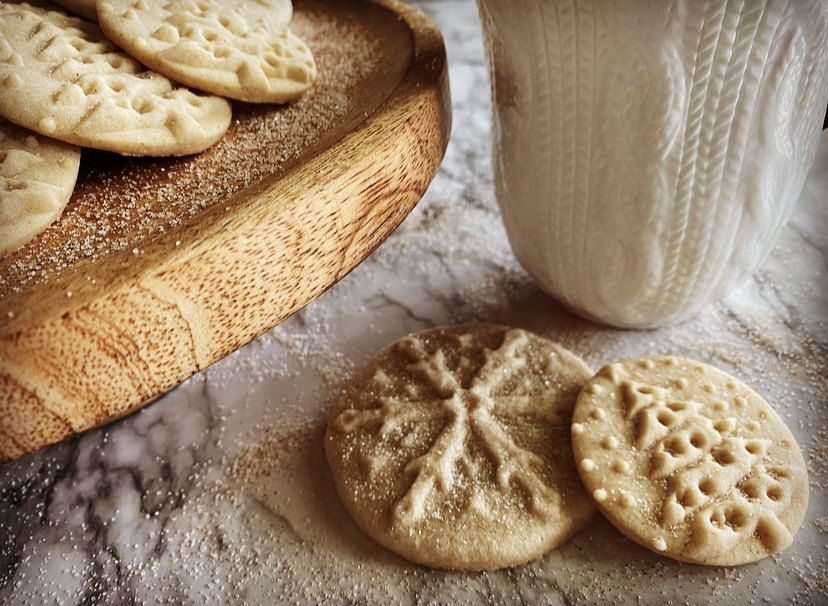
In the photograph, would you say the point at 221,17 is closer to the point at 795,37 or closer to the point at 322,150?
the point at 322,150

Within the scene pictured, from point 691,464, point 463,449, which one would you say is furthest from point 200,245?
point 691,464

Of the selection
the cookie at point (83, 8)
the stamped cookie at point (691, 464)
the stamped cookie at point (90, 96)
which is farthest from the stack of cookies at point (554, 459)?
the cookie at point (83, 8)

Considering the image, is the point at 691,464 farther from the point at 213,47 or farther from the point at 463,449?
the point at 213,47

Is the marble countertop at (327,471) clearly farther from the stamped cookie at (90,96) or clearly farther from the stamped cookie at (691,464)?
the stamped cookie at (90,96)

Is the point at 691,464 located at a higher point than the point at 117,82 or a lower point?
lower

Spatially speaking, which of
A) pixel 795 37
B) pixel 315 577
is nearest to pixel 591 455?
pixel 315 577

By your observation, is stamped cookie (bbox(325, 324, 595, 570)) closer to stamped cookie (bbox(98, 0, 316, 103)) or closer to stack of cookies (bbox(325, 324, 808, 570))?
stack of cookies (bbox(325, 324, 808, 570))

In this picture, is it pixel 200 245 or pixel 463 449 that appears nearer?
pixel 200 245
